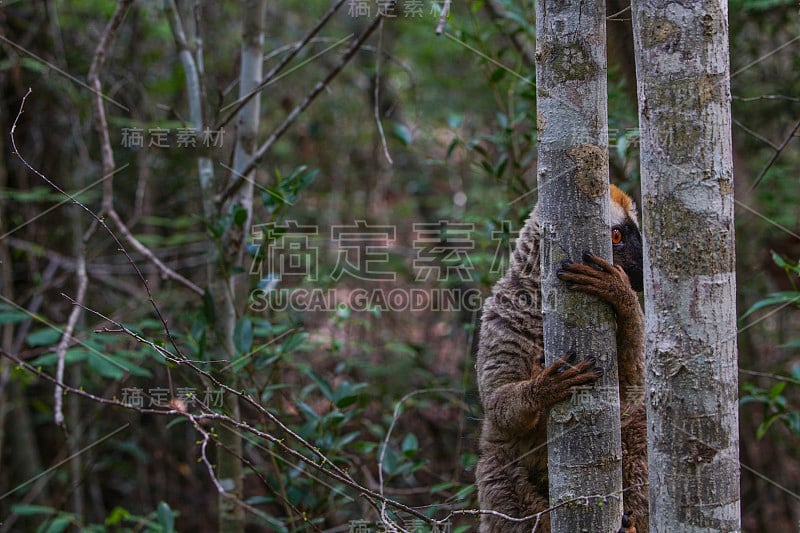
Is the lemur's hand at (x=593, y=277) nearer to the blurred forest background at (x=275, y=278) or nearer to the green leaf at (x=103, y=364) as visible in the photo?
the blurred forest background at (x=275, y=278)

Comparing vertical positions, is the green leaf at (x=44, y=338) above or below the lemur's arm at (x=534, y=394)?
above

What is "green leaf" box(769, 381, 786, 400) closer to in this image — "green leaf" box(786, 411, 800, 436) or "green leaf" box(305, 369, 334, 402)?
"green leaf" box(786, 411, 800, 436)

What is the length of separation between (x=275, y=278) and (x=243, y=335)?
493mm

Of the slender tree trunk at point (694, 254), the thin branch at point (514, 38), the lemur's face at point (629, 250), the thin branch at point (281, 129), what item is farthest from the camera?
the thin branch at point (514, 38)

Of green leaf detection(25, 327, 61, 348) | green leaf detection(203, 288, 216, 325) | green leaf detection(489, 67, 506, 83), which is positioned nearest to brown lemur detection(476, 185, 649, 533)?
green leaf detection(489, 67, 506, 83)

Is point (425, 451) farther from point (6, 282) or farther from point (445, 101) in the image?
point (445, 101)

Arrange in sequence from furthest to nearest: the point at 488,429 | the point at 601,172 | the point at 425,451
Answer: the point at 425,451
the point at 488,429
the point at 601,172

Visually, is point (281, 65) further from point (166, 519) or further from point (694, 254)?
point (694, 254)

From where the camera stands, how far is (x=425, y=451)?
6.24 meters

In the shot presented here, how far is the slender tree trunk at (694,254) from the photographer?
6.82 feet

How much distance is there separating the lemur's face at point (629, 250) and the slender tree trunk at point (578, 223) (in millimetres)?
935

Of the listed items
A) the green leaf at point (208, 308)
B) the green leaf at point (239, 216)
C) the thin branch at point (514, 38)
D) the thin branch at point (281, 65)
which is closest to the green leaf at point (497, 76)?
the thin branch at point (514, 38)

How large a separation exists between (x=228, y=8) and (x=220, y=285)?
19.1 feet

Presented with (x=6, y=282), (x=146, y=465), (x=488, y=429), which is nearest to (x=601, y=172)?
(x=488, y=429)
